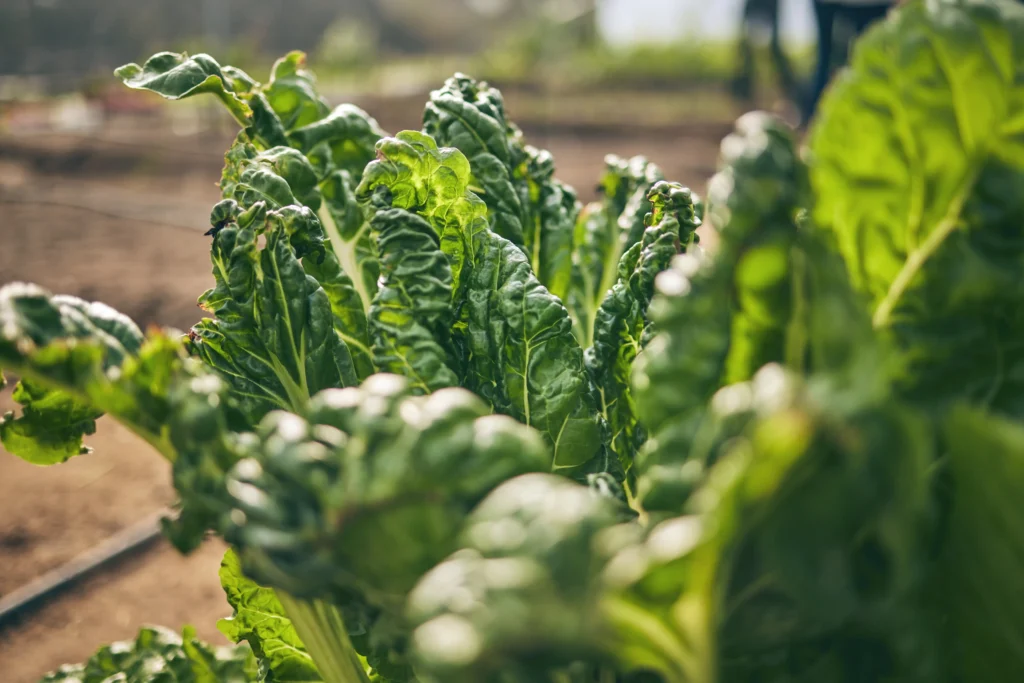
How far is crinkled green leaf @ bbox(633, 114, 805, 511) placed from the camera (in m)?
0.66

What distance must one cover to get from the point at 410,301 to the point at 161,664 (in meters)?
0.89

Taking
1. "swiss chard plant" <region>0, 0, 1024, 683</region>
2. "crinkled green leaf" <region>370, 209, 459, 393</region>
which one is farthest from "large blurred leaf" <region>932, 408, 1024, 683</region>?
"crinkled green leaf" <region>370, 209, 459, 393</region>

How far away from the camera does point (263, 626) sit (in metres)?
1.35

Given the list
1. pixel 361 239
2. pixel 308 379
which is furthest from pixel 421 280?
pixel 361 239

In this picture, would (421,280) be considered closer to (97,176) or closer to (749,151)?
(749,151)

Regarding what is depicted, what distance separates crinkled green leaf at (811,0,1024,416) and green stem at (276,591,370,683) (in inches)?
27.7

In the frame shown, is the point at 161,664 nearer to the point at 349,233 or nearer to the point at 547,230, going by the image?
the point at 349,233

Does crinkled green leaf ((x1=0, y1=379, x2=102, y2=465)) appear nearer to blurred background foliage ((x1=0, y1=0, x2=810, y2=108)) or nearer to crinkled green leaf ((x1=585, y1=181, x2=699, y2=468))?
crinkled green leaf ((x1=585, y1=181, x2=699, y2=468))

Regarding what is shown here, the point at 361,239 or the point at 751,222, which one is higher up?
the point at 751,222

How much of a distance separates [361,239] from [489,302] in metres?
0.37

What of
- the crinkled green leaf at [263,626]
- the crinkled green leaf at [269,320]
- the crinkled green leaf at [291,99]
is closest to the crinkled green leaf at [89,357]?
the crinkled green leaf at [269,320]

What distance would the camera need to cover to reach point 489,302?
1159mm

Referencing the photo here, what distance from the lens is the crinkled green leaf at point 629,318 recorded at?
3.77 ft

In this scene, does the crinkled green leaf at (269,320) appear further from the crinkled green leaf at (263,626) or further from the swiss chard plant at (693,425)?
the crinkled green leaf at (263,626)
